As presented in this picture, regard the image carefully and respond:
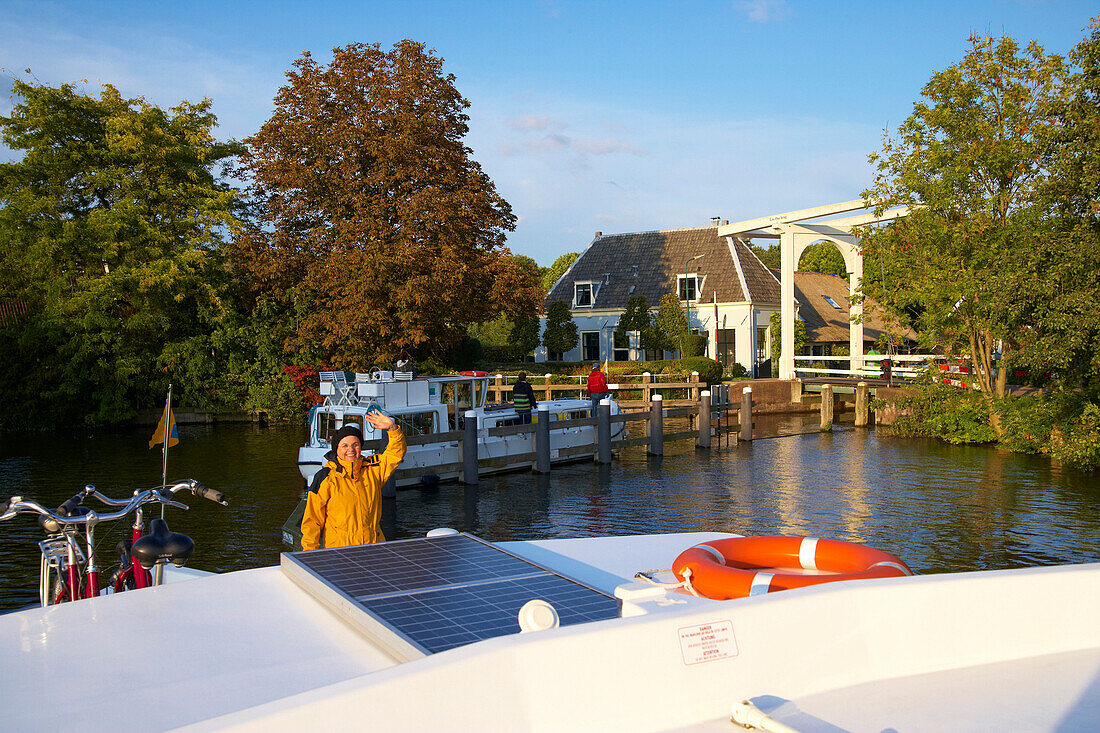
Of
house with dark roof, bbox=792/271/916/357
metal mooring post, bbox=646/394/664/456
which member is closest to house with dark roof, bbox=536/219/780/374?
house with dark roof, bbox=792/271/916/357

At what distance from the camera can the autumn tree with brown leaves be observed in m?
26.0

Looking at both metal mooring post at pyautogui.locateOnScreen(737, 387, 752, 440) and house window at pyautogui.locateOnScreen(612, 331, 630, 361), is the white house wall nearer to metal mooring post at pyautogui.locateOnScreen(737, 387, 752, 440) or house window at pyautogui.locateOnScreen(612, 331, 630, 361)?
house window at pyautogui.locateOnScreen(612, 331, 630, 361)

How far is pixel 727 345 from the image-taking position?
39719 millimetres

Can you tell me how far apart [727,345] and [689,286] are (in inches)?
154

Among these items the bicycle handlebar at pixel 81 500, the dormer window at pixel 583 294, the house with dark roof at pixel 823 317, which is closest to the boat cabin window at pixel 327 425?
the bicycle handlebar at pixel 81 500

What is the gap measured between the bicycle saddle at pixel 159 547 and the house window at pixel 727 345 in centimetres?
3628

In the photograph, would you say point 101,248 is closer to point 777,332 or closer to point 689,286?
point 689,286

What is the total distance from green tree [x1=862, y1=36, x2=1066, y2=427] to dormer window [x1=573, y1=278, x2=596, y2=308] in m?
22.3

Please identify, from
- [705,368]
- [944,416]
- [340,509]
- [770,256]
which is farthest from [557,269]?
[340,509]

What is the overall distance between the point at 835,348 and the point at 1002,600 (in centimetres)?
4313

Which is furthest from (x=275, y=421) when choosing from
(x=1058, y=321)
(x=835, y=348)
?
(x=835, y=348)

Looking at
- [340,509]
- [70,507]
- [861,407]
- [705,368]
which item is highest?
[705,368]

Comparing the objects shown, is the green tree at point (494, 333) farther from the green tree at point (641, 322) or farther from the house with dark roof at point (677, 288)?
the green tree at point (641, 322)

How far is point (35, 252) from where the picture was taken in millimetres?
27875
